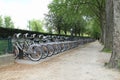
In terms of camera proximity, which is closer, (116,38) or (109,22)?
(116,38)

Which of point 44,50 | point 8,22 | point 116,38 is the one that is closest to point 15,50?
point 44,50

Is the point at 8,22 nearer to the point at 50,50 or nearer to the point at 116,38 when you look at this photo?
the point at 50,50

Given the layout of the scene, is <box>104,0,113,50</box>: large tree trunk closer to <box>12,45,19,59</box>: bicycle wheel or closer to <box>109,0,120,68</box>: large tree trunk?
<box>109,0,120,68</box>: large tree trunk

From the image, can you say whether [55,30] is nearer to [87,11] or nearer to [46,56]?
[87,11]

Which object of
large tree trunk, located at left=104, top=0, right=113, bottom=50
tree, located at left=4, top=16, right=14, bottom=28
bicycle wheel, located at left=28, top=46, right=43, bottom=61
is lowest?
bicycle wheel, located at left=28, top=46, right=43, bottom=61

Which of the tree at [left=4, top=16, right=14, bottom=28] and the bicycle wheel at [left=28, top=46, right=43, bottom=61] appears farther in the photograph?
the tree at [left=4, top=16, right=14, bottom=28]

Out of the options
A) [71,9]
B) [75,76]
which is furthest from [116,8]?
[71,9]

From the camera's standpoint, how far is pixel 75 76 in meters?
6.71

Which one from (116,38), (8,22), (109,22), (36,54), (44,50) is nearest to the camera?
(116,38)

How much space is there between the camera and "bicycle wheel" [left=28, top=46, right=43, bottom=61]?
389 inches

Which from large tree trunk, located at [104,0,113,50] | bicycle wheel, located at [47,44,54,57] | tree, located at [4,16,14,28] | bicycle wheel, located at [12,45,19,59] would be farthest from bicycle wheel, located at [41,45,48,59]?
tree, located at [4,16,14,28]

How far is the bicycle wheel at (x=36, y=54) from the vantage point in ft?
32.4

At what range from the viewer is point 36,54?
33.1 ft

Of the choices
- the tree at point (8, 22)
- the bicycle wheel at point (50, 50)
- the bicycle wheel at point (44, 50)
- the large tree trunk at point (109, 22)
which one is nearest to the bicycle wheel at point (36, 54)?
the bicycle wheel at point (44, 50)
